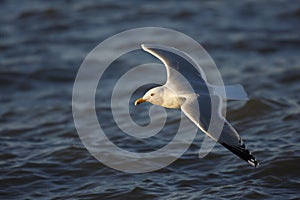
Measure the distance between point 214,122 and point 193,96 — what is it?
510 mm

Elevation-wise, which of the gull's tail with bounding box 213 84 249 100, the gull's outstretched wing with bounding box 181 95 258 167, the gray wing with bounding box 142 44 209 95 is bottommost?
the gull's outstretched wing with bounding box 181 95 258 167

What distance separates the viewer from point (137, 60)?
34.4ft

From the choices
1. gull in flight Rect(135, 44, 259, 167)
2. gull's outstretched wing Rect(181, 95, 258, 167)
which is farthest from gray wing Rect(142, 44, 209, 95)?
gull's outstretched wing Rect(181, 95, 258, 167)

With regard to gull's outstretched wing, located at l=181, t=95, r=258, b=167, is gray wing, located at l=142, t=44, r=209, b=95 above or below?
above

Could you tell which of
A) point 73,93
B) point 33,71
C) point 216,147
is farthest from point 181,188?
point 33,71

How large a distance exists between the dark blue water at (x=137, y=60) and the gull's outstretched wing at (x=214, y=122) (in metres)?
1.01

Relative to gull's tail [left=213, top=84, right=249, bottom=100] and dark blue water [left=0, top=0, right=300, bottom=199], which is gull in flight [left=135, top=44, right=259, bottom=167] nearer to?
gull's tail [left=213, top=84, right=249, bottom=100]

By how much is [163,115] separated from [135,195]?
2.13 m

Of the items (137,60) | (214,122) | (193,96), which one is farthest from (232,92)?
(137,60)

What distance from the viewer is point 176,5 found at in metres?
12.6

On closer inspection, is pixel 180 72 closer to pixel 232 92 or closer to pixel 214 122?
pixel 232 92

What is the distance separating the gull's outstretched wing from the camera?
5.58m

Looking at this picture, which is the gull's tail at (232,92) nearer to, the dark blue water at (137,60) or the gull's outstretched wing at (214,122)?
the gull's outstretched wing at (214,122)

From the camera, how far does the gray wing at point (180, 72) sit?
6508 mm
